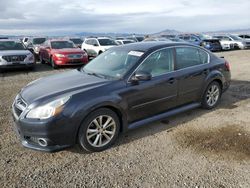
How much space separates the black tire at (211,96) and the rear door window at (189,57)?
0.59m

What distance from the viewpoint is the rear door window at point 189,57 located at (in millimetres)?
4730

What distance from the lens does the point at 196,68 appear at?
16.3 ft

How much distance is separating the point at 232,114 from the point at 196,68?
128cm

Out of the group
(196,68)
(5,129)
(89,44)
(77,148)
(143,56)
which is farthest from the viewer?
(89,44)

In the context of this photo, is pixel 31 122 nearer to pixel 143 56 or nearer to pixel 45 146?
pixel 45 146

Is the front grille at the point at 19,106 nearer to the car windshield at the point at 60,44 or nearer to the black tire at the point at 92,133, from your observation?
the black tire at the point at 92,133

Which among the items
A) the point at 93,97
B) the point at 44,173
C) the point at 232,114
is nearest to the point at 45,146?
the point at 44,173

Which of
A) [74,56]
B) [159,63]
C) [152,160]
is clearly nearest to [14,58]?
[74,56]

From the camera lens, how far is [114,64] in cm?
447

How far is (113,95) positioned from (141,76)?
56 cm

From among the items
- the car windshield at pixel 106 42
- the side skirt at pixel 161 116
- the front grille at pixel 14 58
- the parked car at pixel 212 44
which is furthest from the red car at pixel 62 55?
the parked car at pixel 212 44

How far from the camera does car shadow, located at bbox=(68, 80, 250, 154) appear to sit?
13.6 ft

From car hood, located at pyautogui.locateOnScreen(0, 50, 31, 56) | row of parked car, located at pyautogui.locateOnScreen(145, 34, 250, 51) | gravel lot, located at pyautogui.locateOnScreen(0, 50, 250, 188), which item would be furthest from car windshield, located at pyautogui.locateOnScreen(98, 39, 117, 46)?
gravel lot, located at pyautogui.locateOnScreen(0, 50, 250, 188)

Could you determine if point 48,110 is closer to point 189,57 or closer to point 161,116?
point 161,116
